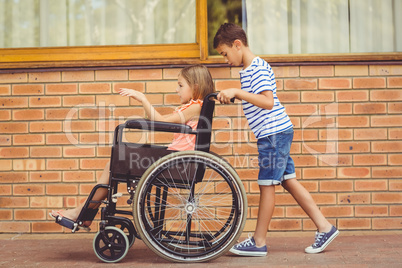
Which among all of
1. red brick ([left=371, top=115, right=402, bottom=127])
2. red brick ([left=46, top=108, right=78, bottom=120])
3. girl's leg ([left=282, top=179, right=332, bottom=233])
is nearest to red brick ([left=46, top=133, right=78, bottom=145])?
red brick ([left=46, top=108, right=78, bottom=120])

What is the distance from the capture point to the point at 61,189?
4.59m

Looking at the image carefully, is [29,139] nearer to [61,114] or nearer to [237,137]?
[61,114]

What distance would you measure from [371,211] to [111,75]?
7.51 feet

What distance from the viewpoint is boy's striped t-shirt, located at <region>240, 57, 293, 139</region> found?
3643mm

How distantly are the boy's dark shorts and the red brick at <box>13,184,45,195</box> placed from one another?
1.86 m

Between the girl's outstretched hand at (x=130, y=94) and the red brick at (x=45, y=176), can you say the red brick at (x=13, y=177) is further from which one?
the girl's outstretched hand at (x=130, y=94)

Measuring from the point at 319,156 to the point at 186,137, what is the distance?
4.28 feet

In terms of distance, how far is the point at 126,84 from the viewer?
4586 millimetres

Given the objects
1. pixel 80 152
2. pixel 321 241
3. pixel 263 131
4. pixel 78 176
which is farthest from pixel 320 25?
pixel 78 176

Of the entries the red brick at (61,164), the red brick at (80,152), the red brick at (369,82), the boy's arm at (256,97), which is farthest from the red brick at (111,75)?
the red brick at (369,82)

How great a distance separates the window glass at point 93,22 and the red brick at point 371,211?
6.44 feet

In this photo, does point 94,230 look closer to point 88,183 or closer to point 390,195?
point 88,183

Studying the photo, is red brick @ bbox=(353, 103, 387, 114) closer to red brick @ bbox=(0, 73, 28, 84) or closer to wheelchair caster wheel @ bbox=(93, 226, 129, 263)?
wheelchair caster wheel @ bbox=(93, 226, 129, 263)

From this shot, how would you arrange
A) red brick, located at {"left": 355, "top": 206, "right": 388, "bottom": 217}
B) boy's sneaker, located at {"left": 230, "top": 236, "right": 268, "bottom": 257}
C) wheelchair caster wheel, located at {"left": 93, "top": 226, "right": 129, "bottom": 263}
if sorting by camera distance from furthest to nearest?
Result: red brick, located at {"left": 355, "top": 206, "right": 388, "bottom": 217} < boy's sneaker, located at {"left": 230, "top": 236, "right": 268, "bottom": 257} < wheelchair caster wheel, located at {"left": 93, "top": 226, "right": 129, "bottom": 263}
